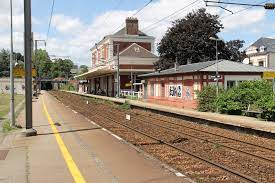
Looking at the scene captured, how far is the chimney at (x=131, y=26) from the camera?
93875 mm

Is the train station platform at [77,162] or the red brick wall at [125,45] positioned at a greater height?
the red brick wall at [125,45]

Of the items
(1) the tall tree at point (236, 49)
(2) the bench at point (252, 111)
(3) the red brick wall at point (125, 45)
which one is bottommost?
(2) the bench at point (252, 111)

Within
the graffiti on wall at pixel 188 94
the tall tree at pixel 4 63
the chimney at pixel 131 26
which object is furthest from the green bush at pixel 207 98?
the tall tree at pixel 4 63

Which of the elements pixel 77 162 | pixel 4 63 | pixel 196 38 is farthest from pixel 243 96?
pixel 4 63

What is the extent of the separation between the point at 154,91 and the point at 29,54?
33002 mm

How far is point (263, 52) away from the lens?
87.3m

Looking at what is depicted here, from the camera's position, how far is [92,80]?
10850cm

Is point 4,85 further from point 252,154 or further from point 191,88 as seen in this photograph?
point 252,154

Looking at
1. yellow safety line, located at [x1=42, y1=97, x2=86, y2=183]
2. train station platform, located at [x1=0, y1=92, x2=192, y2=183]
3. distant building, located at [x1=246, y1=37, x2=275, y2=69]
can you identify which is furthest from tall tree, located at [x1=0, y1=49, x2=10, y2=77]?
yellow safety line, located at [x1=42, y1=97, x2=86, y2=183]

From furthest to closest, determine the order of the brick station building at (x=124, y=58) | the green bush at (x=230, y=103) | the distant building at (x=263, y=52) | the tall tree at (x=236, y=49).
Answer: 1. the distant building at (x=263, y=52)
2. the brick station building at (x=124, y=58)
3. the tall tree at (x=236, y=49)
4. the green bush at (x=230, y=103)

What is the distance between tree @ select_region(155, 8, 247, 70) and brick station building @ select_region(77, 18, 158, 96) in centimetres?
1169

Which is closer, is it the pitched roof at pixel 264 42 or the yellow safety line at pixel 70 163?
the yellow safety line at pixel 70 163

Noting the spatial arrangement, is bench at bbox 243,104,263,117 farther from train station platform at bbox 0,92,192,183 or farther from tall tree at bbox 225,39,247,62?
tall tree at bbox 225,39,247,62

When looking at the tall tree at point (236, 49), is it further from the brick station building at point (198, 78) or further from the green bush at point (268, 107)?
the green bush at point (268, 107)
